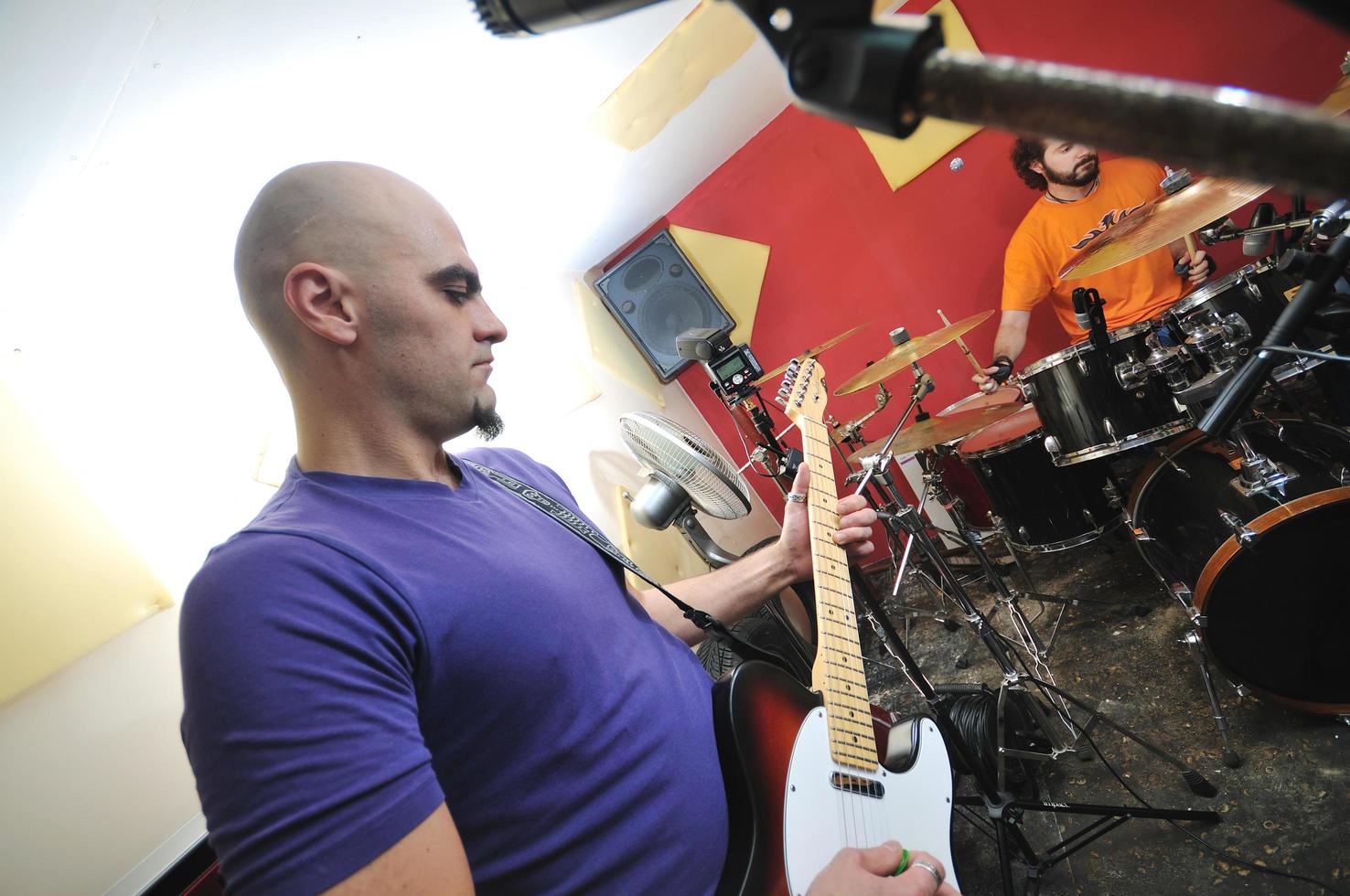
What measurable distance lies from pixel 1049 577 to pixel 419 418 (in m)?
3.93

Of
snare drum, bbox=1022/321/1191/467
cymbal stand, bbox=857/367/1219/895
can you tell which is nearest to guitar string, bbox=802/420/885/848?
cymbal stand, bbox=857/367/1219/895

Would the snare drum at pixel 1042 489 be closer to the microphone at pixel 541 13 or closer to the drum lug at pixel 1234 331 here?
the drum lug at pixel 1234 331

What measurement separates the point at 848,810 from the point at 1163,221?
7.40 feet

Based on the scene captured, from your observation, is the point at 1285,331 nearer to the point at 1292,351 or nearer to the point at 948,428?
the point at 1292,351

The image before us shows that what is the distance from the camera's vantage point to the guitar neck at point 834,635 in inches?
58.8

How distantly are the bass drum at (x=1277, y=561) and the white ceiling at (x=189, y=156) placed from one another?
2.83 meters

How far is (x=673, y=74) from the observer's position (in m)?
3.60

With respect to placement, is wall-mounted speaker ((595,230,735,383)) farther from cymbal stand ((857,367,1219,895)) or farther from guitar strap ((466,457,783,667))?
guitar strap ((466,457,783,667))

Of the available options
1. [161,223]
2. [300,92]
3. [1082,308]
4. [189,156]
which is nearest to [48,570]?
[161,223]

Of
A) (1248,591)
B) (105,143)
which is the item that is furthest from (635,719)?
(105,143)

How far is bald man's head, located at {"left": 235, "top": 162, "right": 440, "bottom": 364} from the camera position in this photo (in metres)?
1.38

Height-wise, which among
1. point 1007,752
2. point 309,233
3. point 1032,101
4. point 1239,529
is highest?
point 309,233

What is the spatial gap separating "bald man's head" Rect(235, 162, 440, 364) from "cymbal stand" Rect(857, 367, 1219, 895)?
166 cm

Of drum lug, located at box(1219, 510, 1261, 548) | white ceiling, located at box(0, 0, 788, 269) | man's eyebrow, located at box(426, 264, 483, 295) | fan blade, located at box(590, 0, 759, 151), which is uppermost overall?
white ceiling, located at box(0, 0, 788, 269)
